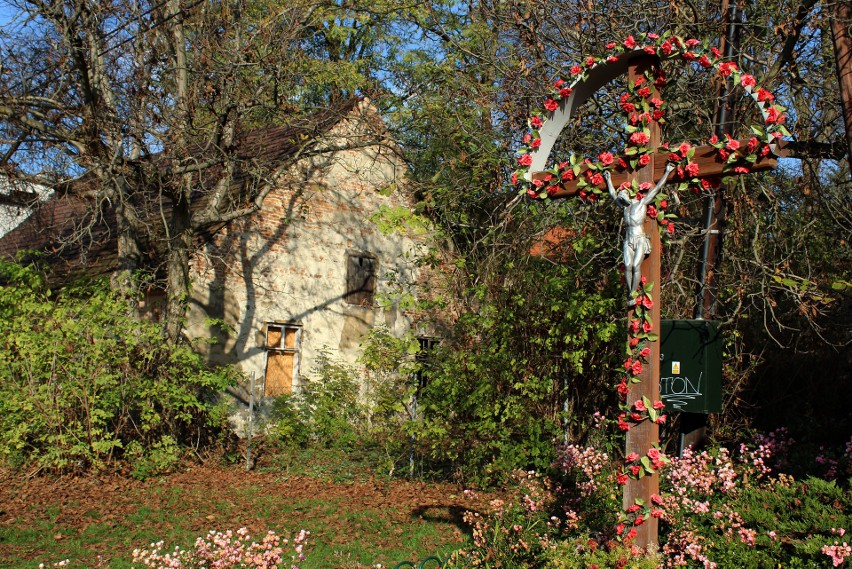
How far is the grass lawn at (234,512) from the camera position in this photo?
7258 mm

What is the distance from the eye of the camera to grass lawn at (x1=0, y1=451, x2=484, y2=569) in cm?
726

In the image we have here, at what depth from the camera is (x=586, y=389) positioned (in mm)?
9852

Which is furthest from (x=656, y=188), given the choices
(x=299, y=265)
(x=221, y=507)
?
(x=299, y=265)

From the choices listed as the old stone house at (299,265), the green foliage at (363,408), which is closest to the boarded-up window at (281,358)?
the old stone house at (299,265)

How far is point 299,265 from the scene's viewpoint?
1431 centimetres

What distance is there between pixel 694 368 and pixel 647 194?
11.1 ft

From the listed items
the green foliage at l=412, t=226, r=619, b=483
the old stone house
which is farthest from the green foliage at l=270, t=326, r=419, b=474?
the old stone house

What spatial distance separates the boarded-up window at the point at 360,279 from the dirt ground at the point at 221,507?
4856 mm

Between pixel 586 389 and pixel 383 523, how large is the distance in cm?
326

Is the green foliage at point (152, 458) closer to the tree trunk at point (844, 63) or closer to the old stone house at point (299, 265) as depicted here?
the old stone house at point (299, 265)

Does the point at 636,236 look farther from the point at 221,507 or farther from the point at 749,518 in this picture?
the point at 221,507

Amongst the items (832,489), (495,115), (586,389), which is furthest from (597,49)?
(832,489)

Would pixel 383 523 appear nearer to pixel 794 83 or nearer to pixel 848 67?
pixel 848 67

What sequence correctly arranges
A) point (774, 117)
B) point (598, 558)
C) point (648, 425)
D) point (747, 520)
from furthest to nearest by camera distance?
point (747, 520) → point (648, 425) → point (774, 117) → point (598, 558)
